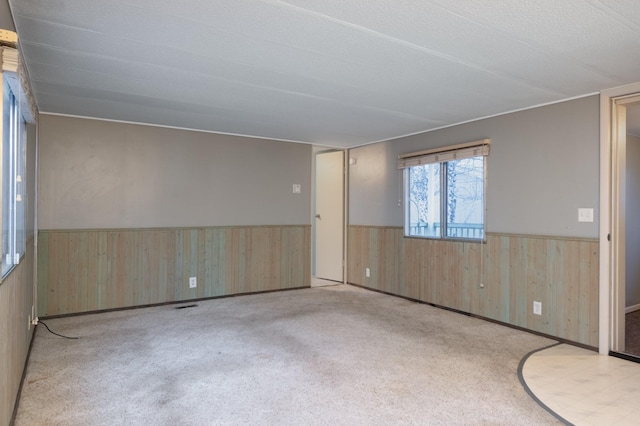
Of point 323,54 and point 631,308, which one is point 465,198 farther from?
point 323,54

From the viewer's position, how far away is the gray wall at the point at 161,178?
13.9 ft

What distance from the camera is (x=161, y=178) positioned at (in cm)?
481

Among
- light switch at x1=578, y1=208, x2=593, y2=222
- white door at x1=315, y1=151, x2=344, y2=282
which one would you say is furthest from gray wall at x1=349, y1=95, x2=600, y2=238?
white door at x1=315, y1=151, x2=344, y2=282

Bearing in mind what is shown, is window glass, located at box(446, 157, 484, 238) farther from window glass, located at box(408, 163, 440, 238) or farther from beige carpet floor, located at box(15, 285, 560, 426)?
beige carpet floor, located at box(15, 285, 560, 426)

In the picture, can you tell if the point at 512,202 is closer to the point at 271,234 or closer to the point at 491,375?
the point at 491,375

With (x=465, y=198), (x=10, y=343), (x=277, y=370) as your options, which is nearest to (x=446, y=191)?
(x=465, y=198)

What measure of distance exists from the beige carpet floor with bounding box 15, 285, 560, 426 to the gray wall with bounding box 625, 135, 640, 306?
6.88 feet

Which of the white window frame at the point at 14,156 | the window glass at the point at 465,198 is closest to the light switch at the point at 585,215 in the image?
the window glass at the point at 465,198

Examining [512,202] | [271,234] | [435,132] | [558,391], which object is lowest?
[558,391]

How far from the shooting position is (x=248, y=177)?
546 centimetres

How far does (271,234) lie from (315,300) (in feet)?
3.87

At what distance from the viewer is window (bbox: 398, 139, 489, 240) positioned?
4.34m

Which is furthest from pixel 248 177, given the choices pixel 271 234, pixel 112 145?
pixel 112 145

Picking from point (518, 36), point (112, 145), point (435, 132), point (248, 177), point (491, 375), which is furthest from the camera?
point (248, 177)
